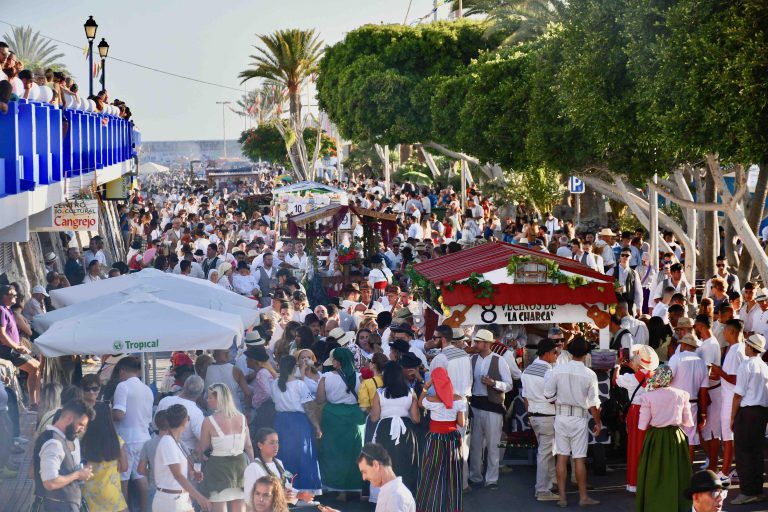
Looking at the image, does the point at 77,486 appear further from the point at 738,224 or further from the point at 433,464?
the point at 738,224

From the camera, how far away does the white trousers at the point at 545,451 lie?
11.5 meters

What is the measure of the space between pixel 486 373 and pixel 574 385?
45.5 inches

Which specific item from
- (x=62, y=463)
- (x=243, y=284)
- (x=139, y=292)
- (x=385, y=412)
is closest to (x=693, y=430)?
(x=385, y=412)

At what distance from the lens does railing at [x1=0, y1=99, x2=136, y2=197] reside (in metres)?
12.9

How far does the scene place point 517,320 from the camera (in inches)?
492

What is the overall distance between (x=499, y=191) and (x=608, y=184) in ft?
59.7

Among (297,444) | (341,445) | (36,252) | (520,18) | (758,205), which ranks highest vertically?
(520,18)

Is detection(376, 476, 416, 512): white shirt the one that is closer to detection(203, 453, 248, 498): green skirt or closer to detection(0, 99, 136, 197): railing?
detection(203, 453, 248, 498): green skirt

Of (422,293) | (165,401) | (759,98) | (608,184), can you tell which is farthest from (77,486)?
(608,184)

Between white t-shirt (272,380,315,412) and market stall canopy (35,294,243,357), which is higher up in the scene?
market stall canopy (35,294,243,357)

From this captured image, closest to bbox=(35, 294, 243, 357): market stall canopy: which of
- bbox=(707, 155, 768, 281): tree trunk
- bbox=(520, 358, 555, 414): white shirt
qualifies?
bbox=(520, 358, 555, 414): white shirt

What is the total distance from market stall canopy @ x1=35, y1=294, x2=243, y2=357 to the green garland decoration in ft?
10.4

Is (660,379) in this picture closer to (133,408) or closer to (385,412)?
(385,412)

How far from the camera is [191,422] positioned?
380 inches
